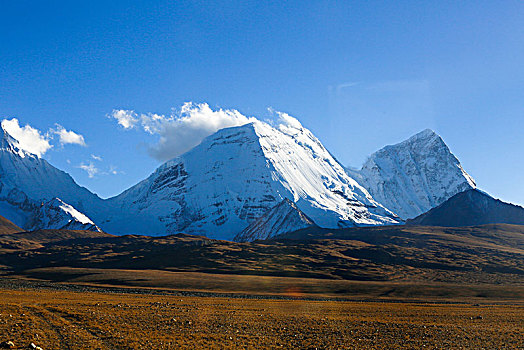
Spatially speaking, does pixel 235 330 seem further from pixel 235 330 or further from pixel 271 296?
pixel 271 296

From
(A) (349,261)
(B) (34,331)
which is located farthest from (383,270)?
(B) (34,331)

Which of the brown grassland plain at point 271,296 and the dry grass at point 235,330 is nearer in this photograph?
the dry grass at point 235,330

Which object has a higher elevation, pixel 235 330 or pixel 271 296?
pixel 235 330

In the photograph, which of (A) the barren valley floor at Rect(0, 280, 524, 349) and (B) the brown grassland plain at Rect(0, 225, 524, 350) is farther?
(B) the brown grassland plain at Rect(0, 225, 524, 350)

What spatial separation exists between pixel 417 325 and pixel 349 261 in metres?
113

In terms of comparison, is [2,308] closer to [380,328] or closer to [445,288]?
[380,328]

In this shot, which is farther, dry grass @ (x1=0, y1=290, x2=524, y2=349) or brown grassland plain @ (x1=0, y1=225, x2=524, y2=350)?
brown grassland plain @ (x1=0, y1=225, x2=524, y2=350)

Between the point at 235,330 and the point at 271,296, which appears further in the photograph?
the point at 271,296

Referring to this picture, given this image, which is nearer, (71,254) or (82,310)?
(82,310)

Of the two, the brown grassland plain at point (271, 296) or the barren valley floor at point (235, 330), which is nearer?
the barren valley floor at point (235, 330)

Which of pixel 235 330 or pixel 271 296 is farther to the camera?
pixel 271 296

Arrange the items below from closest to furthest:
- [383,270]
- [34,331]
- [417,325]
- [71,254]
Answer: [34,331], [417,325], [383,270], [71,254]

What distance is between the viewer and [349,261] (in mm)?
153000

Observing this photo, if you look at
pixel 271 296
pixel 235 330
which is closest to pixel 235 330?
pixel 235 330
